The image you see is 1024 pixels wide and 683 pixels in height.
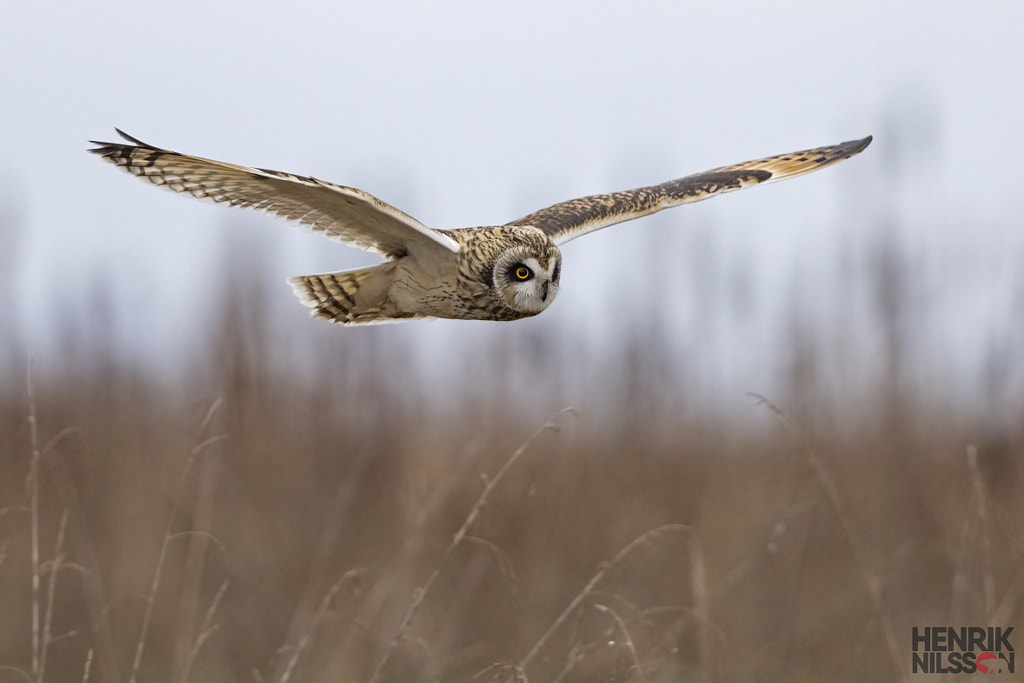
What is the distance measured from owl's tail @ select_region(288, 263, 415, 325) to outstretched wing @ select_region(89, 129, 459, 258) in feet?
0.80

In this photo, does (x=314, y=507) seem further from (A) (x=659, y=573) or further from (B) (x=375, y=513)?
(A) (x=659, y=573)

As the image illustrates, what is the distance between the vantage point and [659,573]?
5.32 metres

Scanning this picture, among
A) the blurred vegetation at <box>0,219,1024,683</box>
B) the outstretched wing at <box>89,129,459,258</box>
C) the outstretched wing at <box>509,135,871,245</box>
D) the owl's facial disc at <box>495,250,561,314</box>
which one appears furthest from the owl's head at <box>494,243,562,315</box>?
the blurred vegetation at <box>0,219,1024,683</box>

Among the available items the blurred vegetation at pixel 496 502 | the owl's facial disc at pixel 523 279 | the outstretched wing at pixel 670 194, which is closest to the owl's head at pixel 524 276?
the owl's facial disc at pixel 523 279

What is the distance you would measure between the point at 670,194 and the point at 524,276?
1351 millimetres

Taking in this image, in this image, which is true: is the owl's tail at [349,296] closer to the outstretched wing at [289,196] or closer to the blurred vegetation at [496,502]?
the outstretched wing at [289,196]

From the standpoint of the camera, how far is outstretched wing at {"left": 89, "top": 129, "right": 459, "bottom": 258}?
9.95ft

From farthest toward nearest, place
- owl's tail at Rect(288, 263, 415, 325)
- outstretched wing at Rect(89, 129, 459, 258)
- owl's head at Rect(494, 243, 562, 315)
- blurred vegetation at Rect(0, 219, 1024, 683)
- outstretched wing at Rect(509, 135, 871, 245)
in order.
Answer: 1. blurred vegetation at Rect(0, 219, 1024, 683)
2. outstretched wing at Rect(509, 135, 871, 245)
3. owl's tail at Rect(288, 263, 415, 325)
4. owl's head at Rect(494, 243, 562, 315)
5. outstretched wing at Rect(89, 129, 459, 258)

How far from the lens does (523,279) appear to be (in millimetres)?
3455

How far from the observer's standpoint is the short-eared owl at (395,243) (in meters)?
3.19

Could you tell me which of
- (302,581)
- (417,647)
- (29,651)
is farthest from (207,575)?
(417,647)

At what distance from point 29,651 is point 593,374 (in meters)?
3.65

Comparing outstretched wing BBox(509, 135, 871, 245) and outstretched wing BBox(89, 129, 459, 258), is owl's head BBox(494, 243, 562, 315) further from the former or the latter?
outstretched wing BBox(509, 135, 871, 245)

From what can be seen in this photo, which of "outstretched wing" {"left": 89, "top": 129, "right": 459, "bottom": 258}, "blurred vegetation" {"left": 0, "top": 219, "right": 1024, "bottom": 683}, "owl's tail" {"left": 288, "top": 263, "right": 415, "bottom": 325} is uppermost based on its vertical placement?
"outstretched wing" {"left": 89, "top": 129, "right": 459, "bottom": 258}
